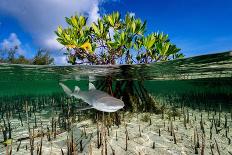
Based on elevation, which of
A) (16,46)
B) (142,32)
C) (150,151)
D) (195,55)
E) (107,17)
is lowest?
(150,151)

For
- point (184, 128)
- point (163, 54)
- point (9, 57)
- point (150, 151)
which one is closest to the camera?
point (150, 151)

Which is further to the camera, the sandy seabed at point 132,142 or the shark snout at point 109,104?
the sandy seabed at point 132,142

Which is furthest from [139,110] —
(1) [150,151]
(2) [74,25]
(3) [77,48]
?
(1) [150,151]

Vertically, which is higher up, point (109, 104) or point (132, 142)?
point (109, 104)

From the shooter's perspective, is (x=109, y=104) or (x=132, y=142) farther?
(x=132, y=142)

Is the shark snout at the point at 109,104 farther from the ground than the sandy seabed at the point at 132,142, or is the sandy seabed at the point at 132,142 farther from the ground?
the shark snout at the point at 109,104

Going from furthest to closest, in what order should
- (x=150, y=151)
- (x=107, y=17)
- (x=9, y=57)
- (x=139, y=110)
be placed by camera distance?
(x=9, y=57) → (x=139, y=110) → (x=107, y=17) → (x=150, y=151)

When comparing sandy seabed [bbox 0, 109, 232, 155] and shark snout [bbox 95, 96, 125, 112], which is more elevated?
shark snout [bbox 95, 96, 125, 112]

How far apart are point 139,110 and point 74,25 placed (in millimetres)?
4140

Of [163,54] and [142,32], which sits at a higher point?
[142,32]

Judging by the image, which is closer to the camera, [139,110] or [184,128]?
[184,128]

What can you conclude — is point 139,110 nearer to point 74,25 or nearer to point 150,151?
point 74,25

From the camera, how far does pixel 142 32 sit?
Answer: 348 inches

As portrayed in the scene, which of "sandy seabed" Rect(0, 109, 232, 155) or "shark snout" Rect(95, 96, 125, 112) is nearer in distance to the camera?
"shark snout" Rect(95, 96, 125, 112)
